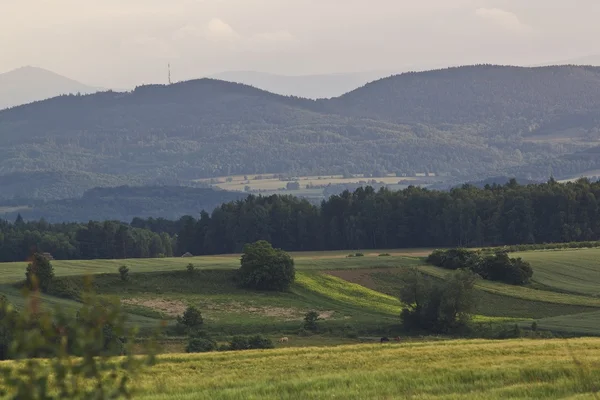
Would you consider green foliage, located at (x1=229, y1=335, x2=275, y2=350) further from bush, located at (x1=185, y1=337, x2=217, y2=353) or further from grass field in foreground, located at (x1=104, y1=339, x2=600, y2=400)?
grass field in foreground, located at (x1=104, y1=339, x2=600, y2=400)

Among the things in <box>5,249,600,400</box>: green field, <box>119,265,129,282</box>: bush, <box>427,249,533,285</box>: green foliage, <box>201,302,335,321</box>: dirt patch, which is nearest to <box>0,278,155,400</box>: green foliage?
<box>5,249,600,400</box>: green field

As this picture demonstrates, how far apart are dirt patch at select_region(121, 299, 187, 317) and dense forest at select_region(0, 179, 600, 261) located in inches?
2236

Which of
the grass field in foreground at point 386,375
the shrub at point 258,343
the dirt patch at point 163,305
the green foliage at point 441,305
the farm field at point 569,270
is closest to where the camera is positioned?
the grass field in foreground at point 386,375

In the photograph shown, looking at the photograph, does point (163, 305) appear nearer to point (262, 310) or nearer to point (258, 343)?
point (262, 310)

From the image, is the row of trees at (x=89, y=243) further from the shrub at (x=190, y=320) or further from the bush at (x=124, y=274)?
the shrub at (x=190, y=320)

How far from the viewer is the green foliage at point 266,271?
258 feet

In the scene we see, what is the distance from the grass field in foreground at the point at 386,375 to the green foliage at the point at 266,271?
4833 cm

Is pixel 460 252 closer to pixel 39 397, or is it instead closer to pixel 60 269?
pixel 60 269

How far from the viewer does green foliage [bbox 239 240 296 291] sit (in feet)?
258

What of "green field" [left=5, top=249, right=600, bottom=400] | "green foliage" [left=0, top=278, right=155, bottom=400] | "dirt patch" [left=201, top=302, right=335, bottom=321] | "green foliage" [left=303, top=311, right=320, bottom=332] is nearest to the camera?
"green foliage" [left=0, top=278, right=155, bottom=400]

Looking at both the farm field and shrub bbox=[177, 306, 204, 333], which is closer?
shrub bbox=[177, 306, 204, 333]

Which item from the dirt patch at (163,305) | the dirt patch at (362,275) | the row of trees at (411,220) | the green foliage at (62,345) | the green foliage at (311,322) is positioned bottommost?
the green foliage at (311,322)

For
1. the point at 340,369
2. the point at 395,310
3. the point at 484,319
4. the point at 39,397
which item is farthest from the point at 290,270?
the point at 39,397

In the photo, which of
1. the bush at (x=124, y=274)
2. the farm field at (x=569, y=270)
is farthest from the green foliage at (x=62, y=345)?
the farm field at (x=569, y=270)
